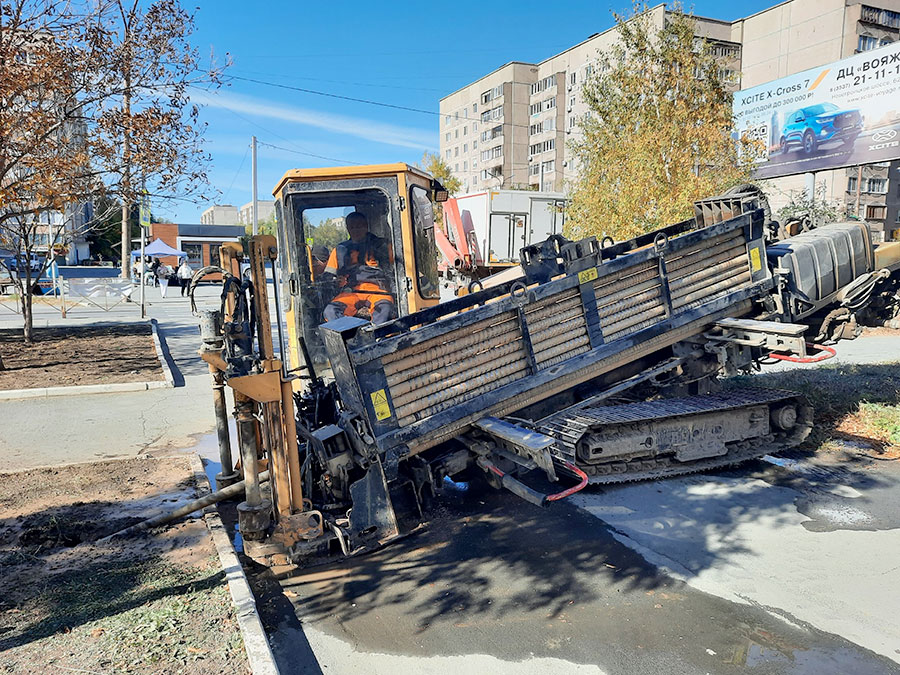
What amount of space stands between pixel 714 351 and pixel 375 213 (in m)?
3.29

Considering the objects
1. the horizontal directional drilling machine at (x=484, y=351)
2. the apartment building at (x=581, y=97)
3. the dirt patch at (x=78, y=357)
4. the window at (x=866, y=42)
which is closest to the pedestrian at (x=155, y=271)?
the dirt patch at (x=78, y=357)

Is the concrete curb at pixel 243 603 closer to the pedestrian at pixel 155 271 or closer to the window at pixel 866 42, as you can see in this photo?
the pedestrian at pixel 155 271

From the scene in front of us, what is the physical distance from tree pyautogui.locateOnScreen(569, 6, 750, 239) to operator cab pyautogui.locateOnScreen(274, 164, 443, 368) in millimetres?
7852

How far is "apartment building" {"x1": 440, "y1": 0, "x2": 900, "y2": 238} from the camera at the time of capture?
41688mm

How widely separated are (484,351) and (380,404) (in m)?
0.91

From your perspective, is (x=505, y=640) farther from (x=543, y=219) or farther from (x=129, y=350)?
(x=543, y=219)

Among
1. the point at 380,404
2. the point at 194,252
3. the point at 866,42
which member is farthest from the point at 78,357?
the point at 194,252

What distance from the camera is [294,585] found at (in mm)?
4180

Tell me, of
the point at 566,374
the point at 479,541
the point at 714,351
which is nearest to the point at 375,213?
the point at 566,374

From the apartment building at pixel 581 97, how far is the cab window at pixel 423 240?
33.3 feet

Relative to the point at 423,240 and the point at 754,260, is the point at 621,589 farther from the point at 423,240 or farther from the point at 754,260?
the point at 754,260

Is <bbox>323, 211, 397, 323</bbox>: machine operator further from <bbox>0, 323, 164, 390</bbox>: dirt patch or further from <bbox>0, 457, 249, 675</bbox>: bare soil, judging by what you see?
<bbox>0, 323, 164, 390</bbox>: dirt patch

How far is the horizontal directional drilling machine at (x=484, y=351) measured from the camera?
425 cm

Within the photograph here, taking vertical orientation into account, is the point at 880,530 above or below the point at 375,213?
below
